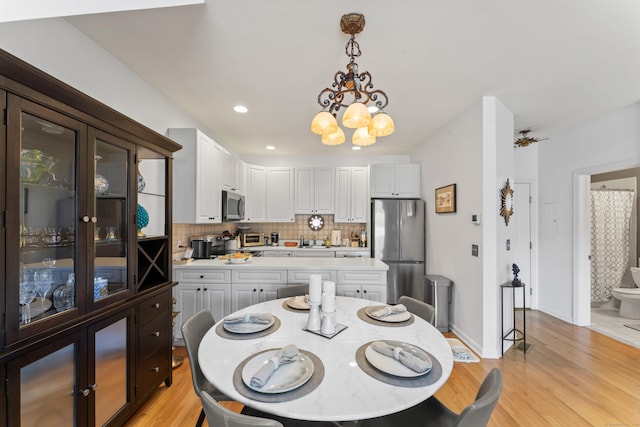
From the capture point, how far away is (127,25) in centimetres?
171

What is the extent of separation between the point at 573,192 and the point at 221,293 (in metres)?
4.63

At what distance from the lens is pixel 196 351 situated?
1611 mm

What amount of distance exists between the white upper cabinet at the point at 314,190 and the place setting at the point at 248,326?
3343mm

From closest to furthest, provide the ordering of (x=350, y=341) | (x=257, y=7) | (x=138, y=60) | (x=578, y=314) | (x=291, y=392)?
(x=291, y=392), (x=350, y=341), (x=257, y=7), (x=138, y=60), (x=578, y=314)

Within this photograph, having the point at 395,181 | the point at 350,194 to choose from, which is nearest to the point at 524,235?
the point at 395,181

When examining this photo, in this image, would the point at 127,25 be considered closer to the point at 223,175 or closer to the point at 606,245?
the point at 223,175

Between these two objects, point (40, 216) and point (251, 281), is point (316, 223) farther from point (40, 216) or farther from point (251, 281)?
point (40, 216)

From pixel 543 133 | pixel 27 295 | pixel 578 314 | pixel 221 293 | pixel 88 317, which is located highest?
pixel 543 133

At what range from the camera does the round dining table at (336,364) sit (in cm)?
92

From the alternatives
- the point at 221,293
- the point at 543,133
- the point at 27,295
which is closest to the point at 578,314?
the point at 543,133

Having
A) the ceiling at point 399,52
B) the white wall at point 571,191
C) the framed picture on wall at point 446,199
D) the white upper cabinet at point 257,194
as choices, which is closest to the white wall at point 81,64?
the ceiling at point 399,52

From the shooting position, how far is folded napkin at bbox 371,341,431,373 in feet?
3.62

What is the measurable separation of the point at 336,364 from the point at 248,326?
0.61 metres

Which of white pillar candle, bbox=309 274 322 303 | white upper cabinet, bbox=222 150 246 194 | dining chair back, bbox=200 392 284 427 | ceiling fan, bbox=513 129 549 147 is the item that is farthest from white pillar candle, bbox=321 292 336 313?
ceiling fan, bbox=513 129 549 147
